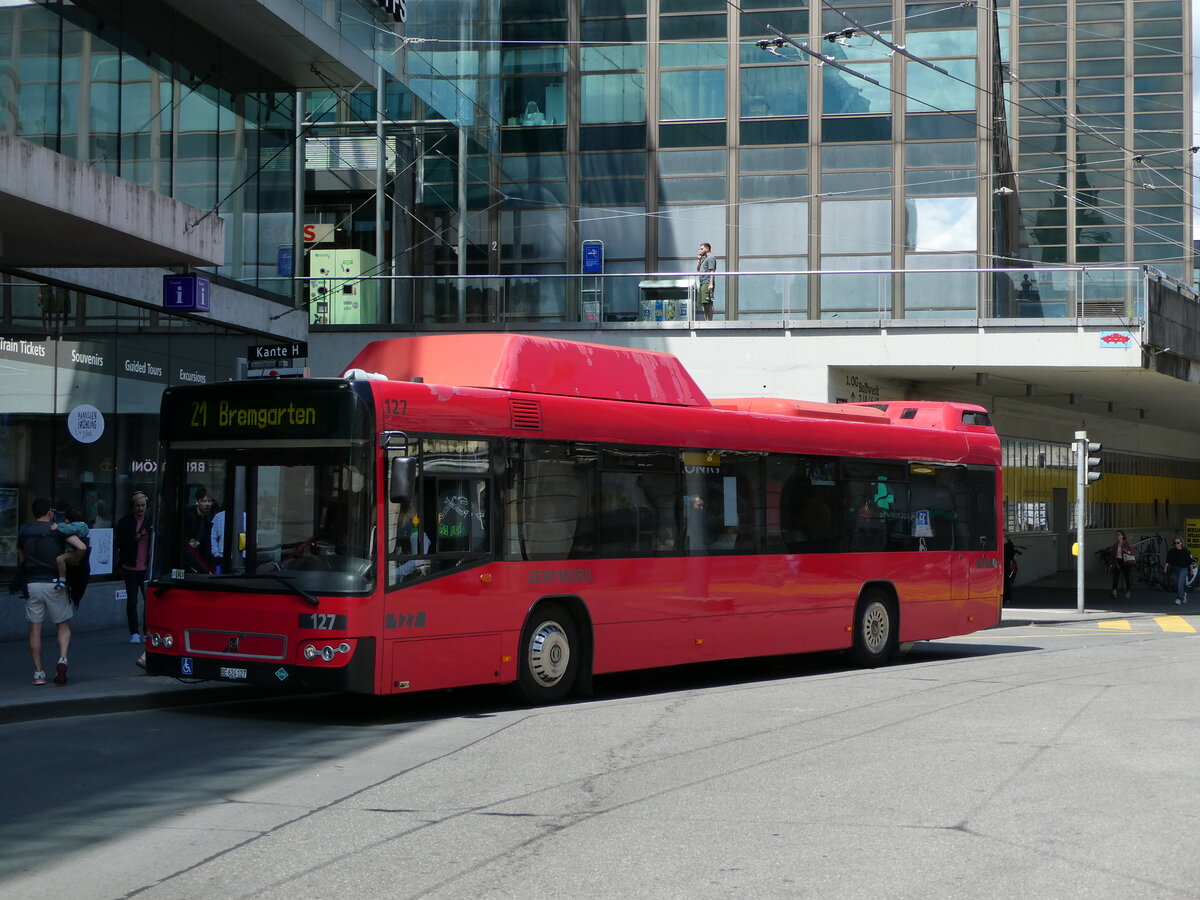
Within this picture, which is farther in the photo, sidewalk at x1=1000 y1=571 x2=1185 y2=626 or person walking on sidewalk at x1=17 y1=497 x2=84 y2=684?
sidewalk at x1=1000 y1=571 x2=1185 y2=626

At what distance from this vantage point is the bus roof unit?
1278 cm

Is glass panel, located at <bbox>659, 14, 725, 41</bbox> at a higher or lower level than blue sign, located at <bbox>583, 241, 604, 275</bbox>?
higher

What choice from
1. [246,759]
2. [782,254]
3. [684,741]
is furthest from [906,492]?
[782,254]

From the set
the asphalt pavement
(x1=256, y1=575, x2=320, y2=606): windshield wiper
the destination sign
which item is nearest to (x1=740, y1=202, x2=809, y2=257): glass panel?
the asphalt pavement

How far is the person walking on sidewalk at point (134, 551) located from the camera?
1572cm

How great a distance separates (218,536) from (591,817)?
512 cm

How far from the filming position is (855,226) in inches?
1312

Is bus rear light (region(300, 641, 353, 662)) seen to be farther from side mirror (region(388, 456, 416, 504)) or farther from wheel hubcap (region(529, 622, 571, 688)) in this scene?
wheel hubcap (region(529, 622, 571, 688))

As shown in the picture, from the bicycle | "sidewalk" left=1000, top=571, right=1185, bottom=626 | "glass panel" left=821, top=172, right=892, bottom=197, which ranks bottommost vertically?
"sidewalk" left=1000, top=571, right=1185, bottom=626

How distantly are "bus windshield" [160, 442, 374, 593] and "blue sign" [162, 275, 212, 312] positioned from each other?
22.8 feet

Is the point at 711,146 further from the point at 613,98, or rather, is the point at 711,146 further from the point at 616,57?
the point at 616,57

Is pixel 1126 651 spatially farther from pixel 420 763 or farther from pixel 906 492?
pixel 420 763

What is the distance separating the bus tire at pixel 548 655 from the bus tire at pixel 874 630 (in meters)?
4.76

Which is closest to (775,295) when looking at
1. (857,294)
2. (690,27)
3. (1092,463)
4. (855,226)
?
(857,294)
